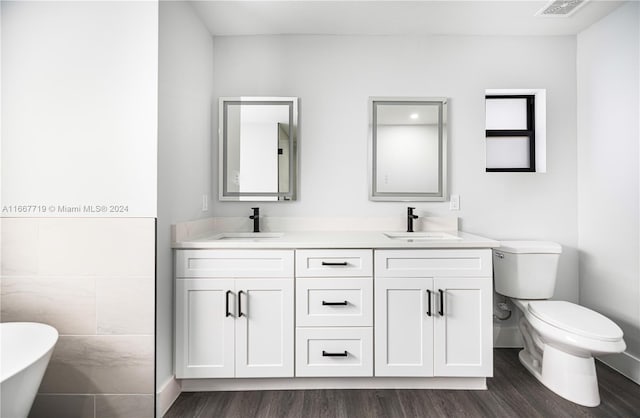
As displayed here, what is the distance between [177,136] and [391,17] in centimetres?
158

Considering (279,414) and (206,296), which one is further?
(206,296)

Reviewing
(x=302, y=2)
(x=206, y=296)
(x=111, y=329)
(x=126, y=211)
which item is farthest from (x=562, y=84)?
(x=111, y=329)

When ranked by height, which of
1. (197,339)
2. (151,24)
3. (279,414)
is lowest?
(279,414)

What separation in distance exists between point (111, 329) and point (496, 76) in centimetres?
294

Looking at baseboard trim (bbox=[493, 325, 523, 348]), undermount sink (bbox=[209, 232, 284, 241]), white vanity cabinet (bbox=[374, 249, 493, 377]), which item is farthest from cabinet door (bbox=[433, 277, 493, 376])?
undermount sink (bbox=[209, 232, 284, 241])

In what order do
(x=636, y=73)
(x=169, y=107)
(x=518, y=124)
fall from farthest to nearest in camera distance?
(x=518, y=124), (x=636, y=73), (x=169, y=107)

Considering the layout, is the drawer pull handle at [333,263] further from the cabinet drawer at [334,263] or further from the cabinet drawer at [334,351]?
the cabinet drawer at [334,351]

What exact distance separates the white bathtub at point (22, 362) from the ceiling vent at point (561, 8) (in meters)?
3.18

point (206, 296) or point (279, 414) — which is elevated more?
point (206, 296)

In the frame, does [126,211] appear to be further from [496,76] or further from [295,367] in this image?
[496,76]

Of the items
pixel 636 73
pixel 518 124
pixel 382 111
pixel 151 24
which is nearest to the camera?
pixel 151 24

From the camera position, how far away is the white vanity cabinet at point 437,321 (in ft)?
5.53

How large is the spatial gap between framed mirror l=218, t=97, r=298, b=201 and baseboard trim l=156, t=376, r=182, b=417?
1.19 meters

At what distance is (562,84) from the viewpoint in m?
2.27
